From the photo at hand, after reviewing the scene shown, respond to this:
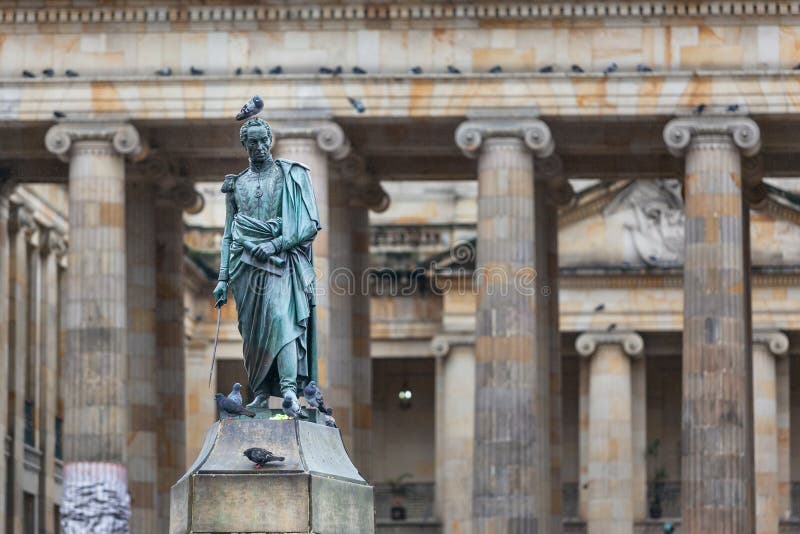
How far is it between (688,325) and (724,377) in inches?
66.3

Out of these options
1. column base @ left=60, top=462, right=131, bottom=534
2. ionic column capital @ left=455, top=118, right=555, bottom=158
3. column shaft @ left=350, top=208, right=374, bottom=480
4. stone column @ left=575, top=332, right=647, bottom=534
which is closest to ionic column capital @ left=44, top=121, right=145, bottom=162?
column base @ left=60, top=462, right=131, bottom=534

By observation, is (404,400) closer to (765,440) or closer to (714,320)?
(765,440)

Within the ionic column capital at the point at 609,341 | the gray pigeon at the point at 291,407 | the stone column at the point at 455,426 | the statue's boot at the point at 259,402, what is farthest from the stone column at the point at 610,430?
the gray pigeon at the point at 291,407

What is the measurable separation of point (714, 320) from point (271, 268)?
33989 mm

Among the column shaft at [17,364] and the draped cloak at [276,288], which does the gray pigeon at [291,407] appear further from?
the column shaft at [17,364]

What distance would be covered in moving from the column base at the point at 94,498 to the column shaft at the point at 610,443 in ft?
82.5

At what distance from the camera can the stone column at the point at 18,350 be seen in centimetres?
7456

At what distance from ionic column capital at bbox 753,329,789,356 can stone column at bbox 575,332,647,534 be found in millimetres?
3750

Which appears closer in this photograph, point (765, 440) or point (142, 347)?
point (142, 347)

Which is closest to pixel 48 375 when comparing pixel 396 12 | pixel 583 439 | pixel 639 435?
pixel 583 439

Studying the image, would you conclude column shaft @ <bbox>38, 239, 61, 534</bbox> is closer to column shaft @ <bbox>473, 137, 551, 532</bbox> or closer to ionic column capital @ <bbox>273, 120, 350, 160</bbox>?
ionic column capital @ <bbox>273, 120, 350, 160</bbox>

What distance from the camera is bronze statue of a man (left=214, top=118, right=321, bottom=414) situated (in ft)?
97.7

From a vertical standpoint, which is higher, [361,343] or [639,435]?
[361,343]

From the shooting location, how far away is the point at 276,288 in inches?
1174
